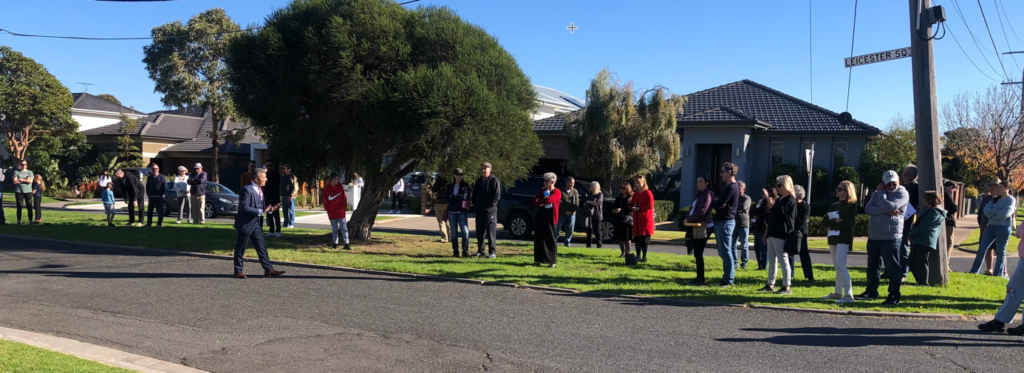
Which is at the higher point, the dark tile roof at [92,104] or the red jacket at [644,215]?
the dark tile roof at [92,104]

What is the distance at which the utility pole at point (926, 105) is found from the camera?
952 centimetres

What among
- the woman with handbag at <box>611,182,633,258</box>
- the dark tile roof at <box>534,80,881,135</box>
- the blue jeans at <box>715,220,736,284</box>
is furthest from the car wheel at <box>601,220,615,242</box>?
the dark tile roof at <box>534,80,881,135</box>

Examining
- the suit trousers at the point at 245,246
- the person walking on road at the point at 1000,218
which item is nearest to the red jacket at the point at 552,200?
the suit trousers at the point at 245,246

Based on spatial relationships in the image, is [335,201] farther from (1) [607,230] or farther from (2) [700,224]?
(1) [607,230]

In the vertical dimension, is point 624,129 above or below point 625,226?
above

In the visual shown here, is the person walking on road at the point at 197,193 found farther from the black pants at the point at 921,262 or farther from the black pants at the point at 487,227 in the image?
the black pants at the point at 921,262

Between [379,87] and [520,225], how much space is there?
6.27 m

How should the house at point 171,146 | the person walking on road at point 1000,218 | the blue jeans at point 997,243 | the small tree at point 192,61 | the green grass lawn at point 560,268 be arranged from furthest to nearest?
the house at point 171,146
the small tree at point 192,61
the blue jeans at point 997,243
the person walking on road at point 1000,218
the green grass lawn at point 560,268

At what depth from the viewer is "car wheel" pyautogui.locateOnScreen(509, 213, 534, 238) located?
1717cm

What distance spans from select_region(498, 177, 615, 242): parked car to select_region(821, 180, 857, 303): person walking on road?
8524 mm

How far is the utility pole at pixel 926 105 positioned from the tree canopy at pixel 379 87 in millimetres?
6546

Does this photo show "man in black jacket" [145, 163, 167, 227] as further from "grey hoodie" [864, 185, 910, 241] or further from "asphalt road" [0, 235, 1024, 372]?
"grey hoodie" [864, 185, 910, 241]

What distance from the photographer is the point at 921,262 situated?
9.38 metres

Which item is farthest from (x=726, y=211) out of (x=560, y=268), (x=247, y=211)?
(x=247, y=211)
